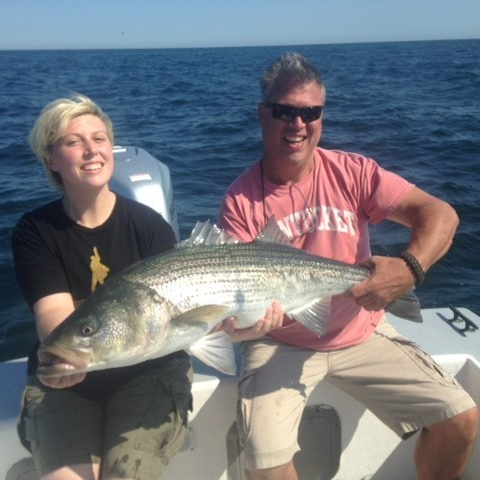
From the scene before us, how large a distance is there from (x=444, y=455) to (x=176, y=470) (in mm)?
1493

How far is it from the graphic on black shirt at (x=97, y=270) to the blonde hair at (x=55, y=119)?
0.63 metres

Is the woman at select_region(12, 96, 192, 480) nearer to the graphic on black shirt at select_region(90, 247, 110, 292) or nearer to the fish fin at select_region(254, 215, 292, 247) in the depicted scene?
the graphic on black shirt at select_region(90, 247, 110, 292)

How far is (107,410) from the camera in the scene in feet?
9.77

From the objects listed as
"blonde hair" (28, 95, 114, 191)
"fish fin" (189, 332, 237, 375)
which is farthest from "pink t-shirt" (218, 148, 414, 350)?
"blonde hair" (28, 95, 114, 191)

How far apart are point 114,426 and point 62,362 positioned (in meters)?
0.54

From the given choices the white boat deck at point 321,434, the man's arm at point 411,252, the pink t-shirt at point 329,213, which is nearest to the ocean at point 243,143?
the white boat deck at point 321,434

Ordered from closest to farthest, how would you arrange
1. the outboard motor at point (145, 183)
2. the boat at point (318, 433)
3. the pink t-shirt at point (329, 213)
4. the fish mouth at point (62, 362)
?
the fish mouth at point (62, 362) < the boat at point (318, 433) < the pink t-shirt at point (329, 213) < the outboard motor at point (145, 183)

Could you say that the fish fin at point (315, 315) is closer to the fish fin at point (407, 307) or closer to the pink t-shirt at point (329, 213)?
the pink t-shirt at point (329, 213)

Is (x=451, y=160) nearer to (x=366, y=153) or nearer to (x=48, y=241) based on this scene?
(x=366, y=153)

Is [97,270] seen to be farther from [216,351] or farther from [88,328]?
[216,351]

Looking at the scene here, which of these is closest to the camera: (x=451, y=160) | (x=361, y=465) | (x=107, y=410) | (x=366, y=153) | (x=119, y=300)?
(x=119, y=300)

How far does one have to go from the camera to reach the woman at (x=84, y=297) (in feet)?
9.04

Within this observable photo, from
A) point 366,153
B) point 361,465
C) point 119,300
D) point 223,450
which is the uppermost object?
point 119,300

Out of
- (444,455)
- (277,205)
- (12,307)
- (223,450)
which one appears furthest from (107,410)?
(12,307)
